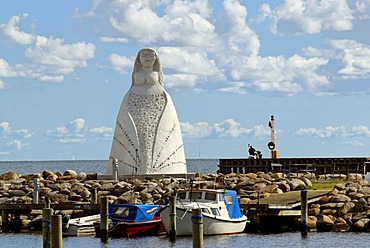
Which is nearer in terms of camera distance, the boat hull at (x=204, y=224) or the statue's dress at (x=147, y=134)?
the boat hull at (x=204, y=224)

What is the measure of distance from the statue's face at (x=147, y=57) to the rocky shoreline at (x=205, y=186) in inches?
253

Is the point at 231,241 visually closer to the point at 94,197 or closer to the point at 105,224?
the point at 105,224

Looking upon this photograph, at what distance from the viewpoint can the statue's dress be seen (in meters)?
56.6

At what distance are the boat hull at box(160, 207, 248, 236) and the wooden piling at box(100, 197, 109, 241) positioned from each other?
7.14ft

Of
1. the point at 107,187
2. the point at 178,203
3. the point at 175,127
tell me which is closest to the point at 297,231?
the point at 178,203

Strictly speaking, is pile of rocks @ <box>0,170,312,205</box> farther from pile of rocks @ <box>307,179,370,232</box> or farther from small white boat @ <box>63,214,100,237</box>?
pile of rocks @ <box>307,179,370,232</box>

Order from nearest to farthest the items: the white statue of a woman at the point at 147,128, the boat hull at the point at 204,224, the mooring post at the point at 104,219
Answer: the mooring post at the point at 104,219 → the boat hull at the point at 204,224 → the white statue of a woman at the point at 147,128

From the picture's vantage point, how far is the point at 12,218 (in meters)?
46.1

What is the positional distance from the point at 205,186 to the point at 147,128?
10.4 m

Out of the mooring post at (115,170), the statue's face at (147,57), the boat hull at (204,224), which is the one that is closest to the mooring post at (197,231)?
the boat hull at (204,224)

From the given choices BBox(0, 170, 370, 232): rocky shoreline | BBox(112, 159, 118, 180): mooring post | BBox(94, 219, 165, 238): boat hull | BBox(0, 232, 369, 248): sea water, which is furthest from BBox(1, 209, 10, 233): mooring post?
BBox(112, 159, 118, 180): mooring post

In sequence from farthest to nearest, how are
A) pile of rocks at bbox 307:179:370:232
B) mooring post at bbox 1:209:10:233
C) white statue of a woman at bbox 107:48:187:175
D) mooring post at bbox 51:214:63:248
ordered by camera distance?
1. white statue of a woman at bbox 107:48:187:175
2. mooring post at bbox 1:209:10:233
3. pile of rocks at bbox 307:179:370:232
4. mooring post at bbox 51:214:63:248

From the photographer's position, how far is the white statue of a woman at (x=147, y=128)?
56.6 metres

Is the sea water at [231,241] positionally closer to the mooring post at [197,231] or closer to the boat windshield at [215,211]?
the boat windshield at [215,211]
